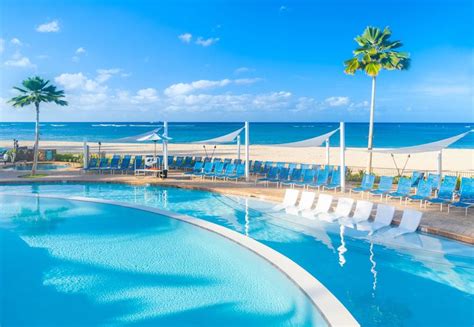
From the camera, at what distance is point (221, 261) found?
7051mm

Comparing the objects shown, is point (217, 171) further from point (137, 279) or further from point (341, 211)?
point (137, 279)

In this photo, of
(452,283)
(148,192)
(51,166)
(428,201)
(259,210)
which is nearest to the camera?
(452,283)

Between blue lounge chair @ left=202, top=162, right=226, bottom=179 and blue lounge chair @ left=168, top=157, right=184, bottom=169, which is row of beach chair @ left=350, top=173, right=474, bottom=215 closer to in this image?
blue lounge chair @ left=202, top=162, right=226, bottom=179

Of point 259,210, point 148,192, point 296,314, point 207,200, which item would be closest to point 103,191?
point 148,192

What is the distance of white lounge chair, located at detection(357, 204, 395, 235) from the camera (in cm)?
873

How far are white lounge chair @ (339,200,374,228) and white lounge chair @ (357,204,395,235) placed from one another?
0.21 meters

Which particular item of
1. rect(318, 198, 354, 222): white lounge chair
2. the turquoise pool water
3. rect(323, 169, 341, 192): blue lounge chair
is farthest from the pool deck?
the turquoise pool water

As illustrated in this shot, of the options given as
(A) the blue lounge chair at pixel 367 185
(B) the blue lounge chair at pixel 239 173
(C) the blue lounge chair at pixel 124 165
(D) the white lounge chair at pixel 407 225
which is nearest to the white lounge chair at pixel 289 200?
(A) the blue lounge chair at pixel 367 185

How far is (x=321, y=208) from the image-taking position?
33.3ft

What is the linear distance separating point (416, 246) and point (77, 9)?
88.0 feet

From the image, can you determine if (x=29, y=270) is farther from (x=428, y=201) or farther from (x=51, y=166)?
(x=51, y=166)

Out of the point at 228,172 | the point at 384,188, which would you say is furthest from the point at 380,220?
the point at 228,172

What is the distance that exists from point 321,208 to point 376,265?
A: 10.8ft

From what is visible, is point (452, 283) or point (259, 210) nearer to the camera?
point (452, 283)
